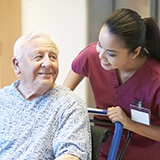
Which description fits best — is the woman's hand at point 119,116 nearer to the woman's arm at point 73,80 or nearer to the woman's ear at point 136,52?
the woman's ear at point 136,52

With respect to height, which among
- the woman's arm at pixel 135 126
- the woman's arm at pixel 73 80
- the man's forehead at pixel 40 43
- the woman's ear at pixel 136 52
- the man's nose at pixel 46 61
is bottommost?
the woman's arm at pixel 135 126

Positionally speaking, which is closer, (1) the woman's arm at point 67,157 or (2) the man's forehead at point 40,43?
(1) the woman's arm at point 67,157

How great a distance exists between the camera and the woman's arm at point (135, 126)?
4.43 ft

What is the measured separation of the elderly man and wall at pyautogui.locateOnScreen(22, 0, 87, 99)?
1416mm

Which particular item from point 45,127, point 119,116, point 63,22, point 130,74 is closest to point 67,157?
point 45,127

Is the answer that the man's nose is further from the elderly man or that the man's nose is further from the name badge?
the name badge

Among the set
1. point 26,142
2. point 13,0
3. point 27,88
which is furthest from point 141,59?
point 13,0

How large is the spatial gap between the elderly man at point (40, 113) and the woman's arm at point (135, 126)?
0.50 ft

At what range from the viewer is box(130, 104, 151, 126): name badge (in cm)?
135

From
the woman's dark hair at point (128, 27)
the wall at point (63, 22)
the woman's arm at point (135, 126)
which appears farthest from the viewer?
the wall at point (63, 22)

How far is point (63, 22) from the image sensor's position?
2879mm

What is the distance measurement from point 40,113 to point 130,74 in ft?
1.78

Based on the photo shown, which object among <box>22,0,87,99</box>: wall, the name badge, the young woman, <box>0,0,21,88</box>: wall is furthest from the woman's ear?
<box>0,0,21,88</box>: wall

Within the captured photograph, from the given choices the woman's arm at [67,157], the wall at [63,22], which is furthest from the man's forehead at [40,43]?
the wall at [63,22]
